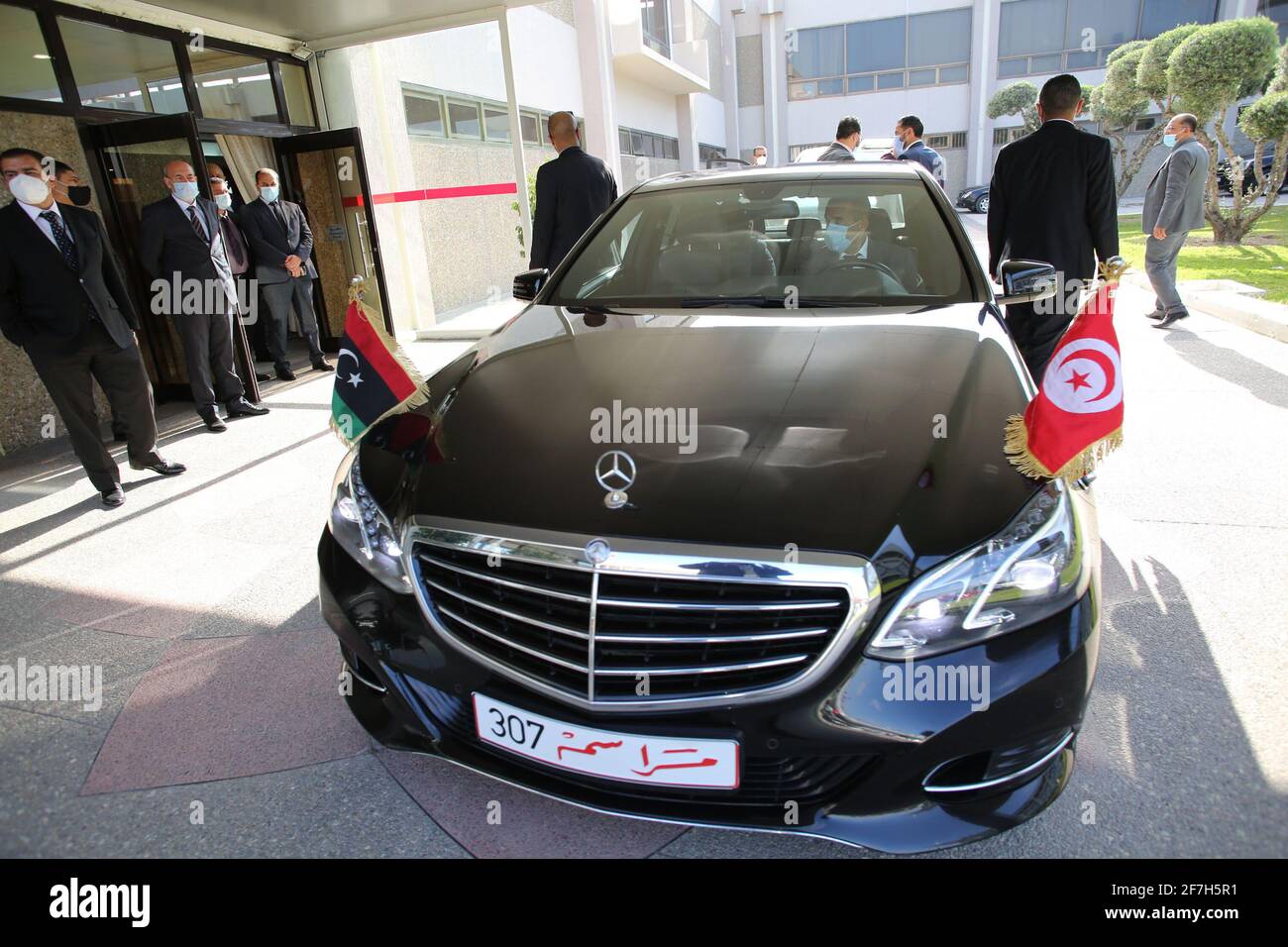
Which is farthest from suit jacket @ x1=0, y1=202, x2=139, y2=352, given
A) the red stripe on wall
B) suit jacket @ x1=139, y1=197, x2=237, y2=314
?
the red stripe on wall

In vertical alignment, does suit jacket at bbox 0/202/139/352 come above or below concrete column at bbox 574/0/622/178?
below

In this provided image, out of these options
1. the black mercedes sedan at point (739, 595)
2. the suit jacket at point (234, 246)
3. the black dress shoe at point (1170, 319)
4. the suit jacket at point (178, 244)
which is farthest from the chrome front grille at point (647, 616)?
the black dress shoe at point (1170, 319)

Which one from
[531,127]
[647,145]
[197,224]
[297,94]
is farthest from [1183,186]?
[647,145]

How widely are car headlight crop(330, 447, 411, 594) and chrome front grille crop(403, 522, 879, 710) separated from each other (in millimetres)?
160

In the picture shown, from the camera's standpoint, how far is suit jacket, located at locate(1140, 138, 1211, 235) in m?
6.71

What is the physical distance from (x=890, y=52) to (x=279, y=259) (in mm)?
31402

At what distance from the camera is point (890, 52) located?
31.2m

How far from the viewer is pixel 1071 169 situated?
12.7 ft

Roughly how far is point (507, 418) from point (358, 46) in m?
8.11

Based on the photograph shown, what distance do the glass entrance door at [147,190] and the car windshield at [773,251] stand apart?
4.33 metres

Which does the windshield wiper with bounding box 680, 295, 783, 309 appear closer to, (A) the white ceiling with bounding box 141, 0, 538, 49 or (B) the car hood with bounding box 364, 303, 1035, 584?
(B) the car hood with bounding box 364, 303, 1035, 584

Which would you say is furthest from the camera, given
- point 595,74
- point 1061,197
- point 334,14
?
point 595,74

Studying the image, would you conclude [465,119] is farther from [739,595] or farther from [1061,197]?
[739,595]
